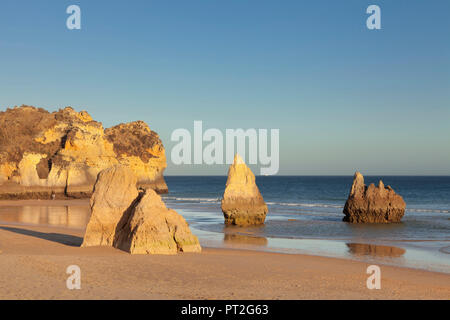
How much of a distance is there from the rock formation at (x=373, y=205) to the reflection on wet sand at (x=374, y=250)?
11010 millimetres

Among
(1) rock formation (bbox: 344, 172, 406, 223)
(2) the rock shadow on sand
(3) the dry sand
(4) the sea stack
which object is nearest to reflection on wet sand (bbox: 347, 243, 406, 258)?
(3) the dry sand

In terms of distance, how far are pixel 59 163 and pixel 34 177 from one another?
4.24 metres

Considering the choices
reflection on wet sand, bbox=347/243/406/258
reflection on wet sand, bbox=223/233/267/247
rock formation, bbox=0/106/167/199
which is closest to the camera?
reflection on wet sand, bbox=347/243/406/258

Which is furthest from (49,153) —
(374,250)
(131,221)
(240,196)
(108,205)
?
(374,250)

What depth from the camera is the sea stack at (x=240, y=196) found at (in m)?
31.4

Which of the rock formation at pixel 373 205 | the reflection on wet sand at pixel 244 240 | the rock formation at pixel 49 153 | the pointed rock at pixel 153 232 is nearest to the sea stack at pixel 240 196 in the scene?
the reflection on wet sand at pixel 244 240

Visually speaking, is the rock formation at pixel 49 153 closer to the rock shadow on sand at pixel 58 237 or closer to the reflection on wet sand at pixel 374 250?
the rock shadow on sand at pixel 58 237

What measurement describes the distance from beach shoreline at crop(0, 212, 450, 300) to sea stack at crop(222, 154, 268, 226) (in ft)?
42.9

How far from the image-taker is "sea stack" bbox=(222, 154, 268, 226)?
1237 inches

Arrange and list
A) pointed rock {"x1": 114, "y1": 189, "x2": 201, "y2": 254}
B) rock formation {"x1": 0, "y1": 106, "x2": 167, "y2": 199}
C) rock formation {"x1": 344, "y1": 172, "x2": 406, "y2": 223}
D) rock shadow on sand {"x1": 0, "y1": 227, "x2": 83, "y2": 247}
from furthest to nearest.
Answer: rock formation {"x1": 0, "y1": 106, "x2": 167, "y2": 199}
rock formation {"x1": 344, "y1": 172, "x2": 406, "y2": 223}
rock shadow on sand {"x1": 0, "y1": 227, "x2": 83, "y2": 247}
pointed rock {"x1": 114, "y1": 189, "x2": 201, "y2": 254}

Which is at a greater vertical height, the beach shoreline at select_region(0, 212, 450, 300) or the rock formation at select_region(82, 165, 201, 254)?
the rock formation at select_region(82, 165, 201, 254)

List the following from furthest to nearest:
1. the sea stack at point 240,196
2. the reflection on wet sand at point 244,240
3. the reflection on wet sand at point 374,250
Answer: the sea stack at point 240,196, the reflection on wet sand at point 244,240, the reflection on wet sand at point 374,250

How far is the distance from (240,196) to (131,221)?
1467 centimetres

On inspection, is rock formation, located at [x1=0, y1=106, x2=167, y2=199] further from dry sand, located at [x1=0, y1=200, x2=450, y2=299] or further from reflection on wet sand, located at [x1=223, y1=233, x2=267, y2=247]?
dry sand, located at [x1=0, y1=200, x2=450, y2=299]
